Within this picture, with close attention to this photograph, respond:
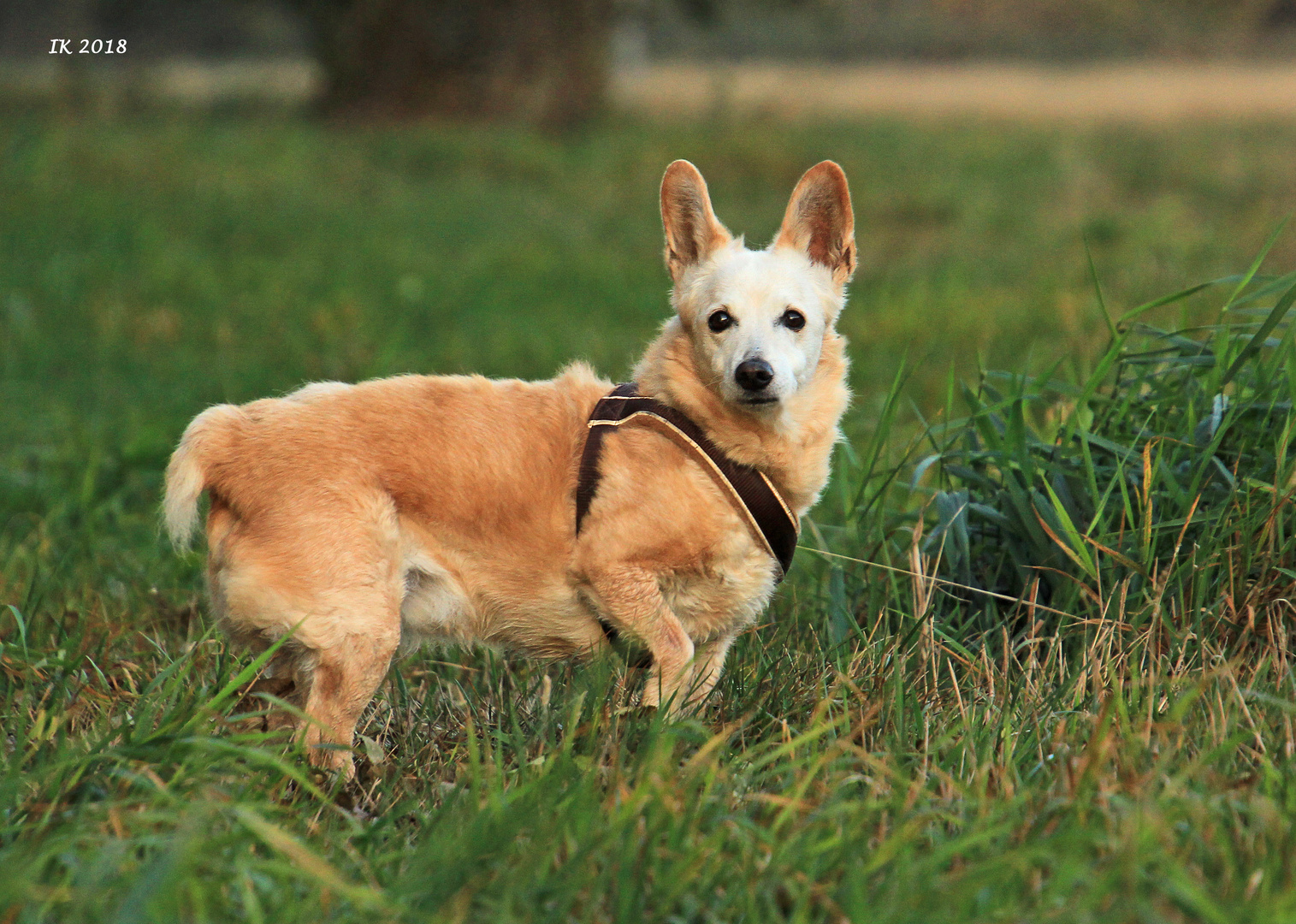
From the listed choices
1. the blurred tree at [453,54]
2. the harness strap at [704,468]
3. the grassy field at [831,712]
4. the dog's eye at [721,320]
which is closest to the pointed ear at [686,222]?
the dog's eye at [721,320]

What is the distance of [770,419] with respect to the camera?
2.99m

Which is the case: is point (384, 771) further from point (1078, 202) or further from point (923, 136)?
point (923, 136)

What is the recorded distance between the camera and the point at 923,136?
1538 centimetres

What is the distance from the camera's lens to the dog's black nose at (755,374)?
2.81 meters

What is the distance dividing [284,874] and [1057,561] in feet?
6.96

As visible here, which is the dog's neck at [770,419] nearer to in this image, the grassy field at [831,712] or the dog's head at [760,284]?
the dog's head at [760,284]

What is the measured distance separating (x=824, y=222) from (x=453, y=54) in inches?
507

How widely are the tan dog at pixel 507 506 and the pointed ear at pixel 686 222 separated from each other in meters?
0.16

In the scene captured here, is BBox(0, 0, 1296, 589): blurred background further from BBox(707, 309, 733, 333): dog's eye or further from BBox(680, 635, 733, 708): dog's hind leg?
BBox(680, 635, 733, 708): dog's hind leg

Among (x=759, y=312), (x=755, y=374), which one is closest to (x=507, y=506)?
(x=755, y=374)

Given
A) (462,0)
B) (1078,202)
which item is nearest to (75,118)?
(462,0)

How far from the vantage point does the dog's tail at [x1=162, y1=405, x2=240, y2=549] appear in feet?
9.03

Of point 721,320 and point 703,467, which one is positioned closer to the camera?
point 703,467

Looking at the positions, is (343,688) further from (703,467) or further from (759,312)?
(759,312)
